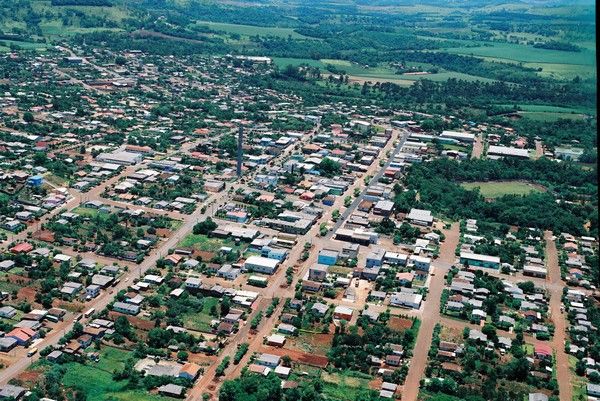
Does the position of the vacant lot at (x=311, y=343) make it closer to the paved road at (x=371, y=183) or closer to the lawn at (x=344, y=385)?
the lawn at (x=344, y=385)

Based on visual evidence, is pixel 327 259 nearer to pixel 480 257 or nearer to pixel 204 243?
pixel 204 243

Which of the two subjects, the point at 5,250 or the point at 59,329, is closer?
the point at 59,329

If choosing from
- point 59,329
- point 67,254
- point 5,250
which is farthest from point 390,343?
point 5,250

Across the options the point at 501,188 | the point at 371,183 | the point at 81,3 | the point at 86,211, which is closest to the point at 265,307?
the point at 86,211

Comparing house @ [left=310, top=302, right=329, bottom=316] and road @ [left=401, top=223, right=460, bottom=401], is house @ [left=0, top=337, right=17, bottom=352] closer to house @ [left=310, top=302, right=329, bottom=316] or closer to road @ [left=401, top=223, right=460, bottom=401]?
house @ [left=310, top=302, right=329, bottom=316]

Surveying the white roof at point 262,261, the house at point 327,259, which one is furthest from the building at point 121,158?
Result: the house at point 327,259

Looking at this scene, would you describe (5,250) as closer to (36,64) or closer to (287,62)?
(36,64)

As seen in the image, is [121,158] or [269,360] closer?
[269,360]
